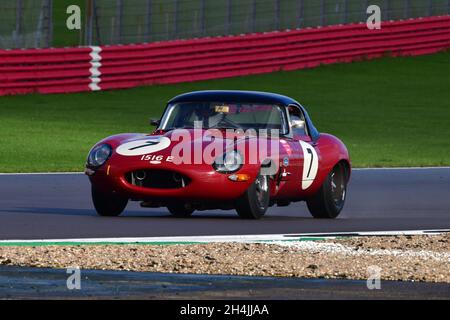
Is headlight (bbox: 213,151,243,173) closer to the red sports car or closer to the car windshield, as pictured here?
the red sports car

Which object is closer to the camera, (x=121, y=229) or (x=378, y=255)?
(x=378, y=255)

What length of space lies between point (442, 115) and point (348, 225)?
18887 mm

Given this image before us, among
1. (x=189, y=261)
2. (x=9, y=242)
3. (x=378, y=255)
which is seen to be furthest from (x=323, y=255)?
(x=9, y=242)

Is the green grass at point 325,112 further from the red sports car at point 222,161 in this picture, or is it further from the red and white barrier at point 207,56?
the red sports car at point 222,161

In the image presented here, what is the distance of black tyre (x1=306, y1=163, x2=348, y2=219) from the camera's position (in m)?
15.3

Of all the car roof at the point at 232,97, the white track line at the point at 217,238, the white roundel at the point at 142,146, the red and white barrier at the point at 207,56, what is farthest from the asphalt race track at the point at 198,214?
the red and white barrier at the point at 207,56

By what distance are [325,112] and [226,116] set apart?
57.1 feet

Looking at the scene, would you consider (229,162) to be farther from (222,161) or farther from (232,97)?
(232,97)

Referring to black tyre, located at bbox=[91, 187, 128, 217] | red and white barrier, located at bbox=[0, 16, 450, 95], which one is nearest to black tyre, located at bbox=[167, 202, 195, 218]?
black tyre, located at bbox=[91, 187, 128, 217]

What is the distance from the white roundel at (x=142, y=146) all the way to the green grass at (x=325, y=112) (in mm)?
6859

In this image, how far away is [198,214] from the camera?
51.6ft
